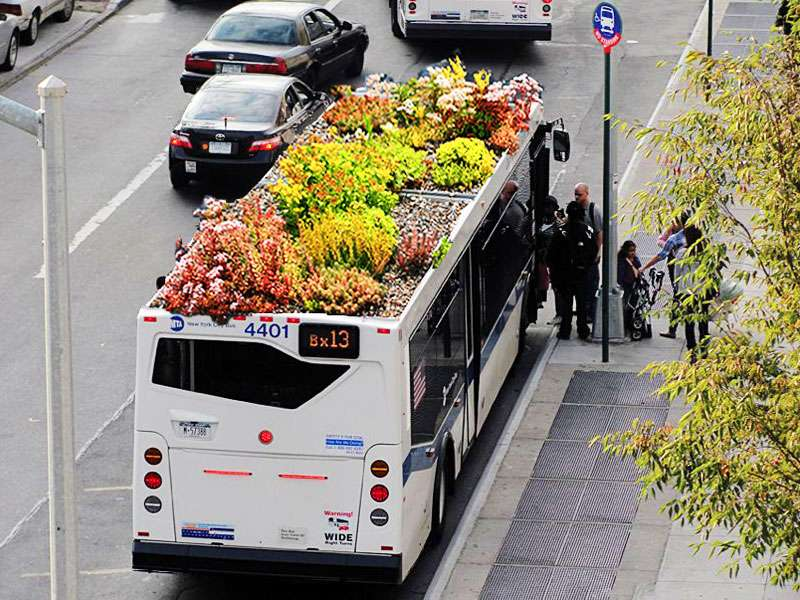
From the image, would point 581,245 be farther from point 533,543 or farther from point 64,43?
point 64,43

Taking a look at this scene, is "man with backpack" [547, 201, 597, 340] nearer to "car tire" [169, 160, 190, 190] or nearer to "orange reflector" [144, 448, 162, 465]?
"car tire" [169, 160, 190, 190]

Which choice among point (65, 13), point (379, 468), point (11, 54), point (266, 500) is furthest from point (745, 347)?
point (65, 13)

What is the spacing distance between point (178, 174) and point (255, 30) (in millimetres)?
5117

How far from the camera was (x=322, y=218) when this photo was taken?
51.6ft

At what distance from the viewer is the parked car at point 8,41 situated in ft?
103

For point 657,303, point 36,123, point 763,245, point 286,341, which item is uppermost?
point 36,123

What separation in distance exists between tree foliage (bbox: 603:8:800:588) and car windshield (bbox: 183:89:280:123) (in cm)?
1469

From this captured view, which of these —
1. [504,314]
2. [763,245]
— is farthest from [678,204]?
[504,314]

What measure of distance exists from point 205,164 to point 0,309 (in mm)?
4948

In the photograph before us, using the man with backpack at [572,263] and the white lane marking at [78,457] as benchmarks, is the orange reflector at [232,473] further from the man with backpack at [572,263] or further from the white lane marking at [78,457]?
the man with backpack at [572,263]

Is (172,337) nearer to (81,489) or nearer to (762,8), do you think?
(81,489)

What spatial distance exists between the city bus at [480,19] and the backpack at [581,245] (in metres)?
12.0

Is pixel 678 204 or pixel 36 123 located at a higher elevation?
pixel 36 123

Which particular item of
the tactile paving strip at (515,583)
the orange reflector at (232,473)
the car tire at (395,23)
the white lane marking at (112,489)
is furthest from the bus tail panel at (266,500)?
the car tire at (395,23)
